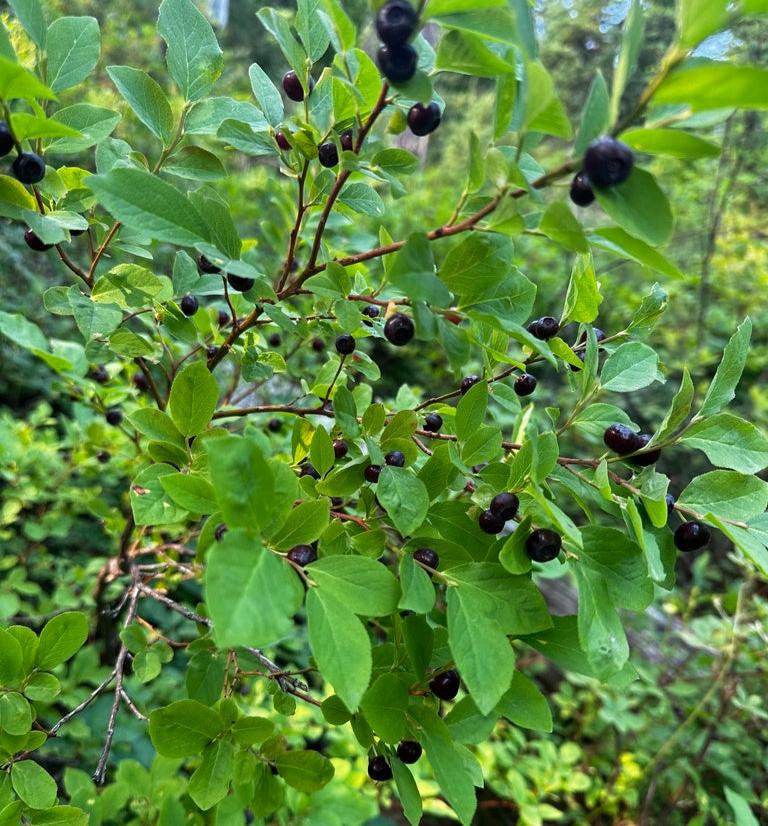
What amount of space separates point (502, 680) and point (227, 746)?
0.34 meters

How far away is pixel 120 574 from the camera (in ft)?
3.69

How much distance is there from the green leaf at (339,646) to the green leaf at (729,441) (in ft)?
1.25

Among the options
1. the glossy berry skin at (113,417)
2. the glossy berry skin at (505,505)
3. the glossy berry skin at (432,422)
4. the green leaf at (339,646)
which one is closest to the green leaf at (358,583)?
the green leaf at (339,646)

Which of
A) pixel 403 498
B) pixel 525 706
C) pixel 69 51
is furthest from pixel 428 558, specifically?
pixel 69 51

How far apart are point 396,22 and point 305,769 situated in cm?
74

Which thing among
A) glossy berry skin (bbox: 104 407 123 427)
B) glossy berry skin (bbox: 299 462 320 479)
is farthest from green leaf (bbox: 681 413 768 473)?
glossy berry skin (bbox: 104 407 123 427)

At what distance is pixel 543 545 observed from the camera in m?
0.50

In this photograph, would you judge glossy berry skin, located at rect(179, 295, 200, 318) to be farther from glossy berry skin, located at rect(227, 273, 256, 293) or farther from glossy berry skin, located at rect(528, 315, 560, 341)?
glossy berry skin, located at rect(528, 315, 560, 341)

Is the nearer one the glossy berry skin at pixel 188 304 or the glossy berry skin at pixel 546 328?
the glossy berry skin at pixel 546 328

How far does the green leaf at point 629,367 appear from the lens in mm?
634

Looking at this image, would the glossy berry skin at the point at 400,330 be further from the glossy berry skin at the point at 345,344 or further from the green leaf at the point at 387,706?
the green leaf at the point at 387,706

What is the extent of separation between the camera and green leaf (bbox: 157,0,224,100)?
608 millimetres

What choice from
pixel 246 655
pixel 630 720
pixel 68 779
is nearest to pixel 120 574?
pixel 68 779

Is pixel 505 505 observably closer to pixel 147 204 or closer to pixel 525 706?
pixel 525 706
